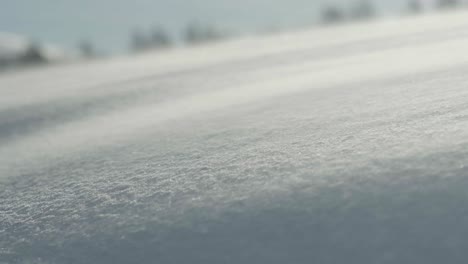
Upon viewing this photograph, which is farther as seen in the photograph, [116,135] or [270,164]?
[116,135]

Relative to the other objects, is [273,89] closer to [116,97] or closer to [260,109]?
[260,109]

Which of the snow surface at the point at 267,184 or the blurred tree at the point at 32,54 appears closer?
the snow surface at the point at 267,184

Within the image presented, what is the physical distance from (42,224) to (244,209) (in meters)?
0.52

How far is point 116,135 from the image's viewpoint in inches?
79.4

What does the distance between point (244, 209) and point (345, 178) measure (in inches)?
9.2

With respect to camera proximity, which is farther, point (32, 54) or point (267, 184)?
point (32, 54)

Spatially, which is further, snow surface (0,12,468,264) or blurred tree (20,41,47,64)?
blurred tree (20,41,47,64)

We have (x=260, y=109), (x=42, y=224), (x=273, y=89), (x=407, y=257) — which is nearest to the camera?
(x=407, y=257)

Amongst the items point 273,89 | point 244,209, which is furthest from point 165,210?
point 273,89

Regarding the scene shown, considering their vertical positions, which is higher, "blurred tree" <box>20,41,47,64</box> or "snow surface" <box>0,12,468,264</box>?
"blurred tree" <box>20,41,47,64</box>

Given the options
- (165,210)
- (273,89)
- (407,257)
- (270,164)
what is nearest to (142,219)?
(165,210)

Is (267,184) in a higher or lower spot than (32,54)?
lower

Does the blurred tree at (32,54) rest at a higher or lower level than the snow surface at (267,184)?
higher

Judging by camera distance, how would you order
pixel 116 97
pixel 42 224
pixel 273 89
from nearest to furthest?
pixel 42 224 < pixel 273 89 < pixel 116 97
